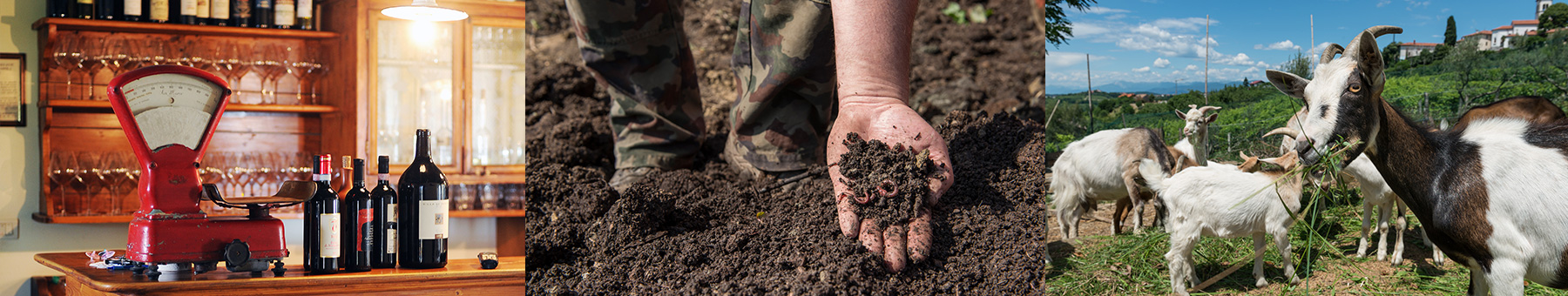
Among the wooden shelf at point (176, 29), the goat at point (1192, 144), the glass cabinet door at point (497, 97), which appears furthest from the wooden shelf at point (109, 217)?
the goat at point (1192, 144)

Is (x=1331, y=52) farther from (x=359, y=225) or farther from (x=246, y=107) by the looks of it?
(x=246, y=107)

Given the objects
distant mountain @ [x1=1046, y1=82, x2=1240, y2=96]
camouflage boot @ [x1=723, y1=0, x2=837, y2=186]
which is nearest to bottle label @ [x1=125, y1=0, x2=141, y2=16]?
camouflage boot @ [x1=723, y1=0, x2=837, y2=186]

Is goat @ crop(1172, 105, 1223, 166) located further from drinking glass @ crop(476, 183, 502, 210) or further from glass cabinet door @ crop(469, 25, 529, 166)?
drinking glass @ crop(476, 183, 502, 210)

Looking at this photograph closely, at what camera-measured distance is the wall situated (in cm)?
190

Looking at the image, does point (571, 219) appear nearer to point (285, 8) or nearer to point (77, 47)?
point (285, 8)

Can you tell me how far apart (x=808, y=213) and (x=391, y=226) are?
0.91 m

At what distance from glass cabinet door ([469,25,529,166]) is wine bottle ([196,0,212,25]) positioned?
2.52ft

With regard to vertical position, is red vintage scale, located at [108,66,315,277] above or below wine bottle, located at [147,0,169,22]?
below

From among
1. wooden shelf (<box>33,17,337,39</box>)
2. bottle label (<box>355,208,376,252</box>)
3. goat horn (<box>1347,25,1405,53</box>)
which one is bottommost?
bottle label (<box>355,208,376,252</box>)

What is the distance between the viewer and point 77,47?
212 cm

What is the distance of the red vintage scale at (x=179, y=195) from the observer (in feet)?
4.72

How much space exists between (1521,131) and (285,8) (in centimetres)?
282

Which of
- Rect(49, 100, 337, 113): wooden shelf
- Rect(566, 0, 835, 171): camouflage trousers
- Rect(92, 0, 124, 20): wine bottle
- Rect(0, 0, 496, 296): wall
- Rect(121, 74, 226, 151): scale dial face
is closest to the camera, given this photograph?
Rect(566, 0, 835, 171): camouflage trousers

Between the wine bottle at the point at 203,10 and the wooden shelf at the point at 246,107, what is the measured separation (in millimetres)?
266
